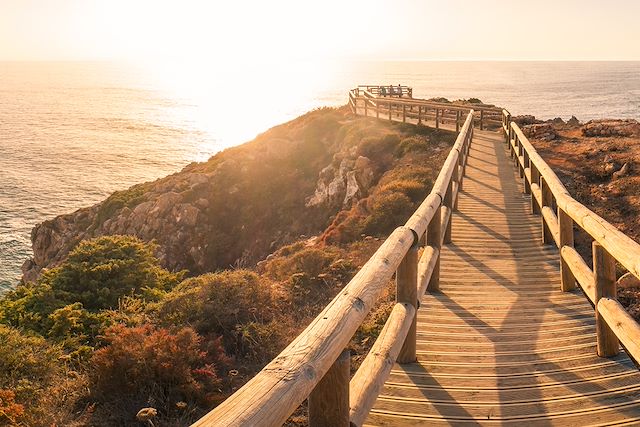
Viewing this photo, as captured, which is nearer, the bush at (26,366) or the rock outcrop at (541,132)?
the bush at (26,366)

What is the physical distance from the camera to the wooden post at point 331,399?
2.55 metres

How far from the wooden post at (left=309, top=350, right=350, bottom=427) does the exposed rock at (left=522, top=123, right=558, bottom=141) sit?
24368 mm

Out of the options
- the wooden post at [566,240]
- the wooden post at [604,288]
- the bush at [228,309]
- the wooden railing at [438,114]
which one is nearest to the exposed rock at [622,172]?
the wooden railing at [438,114]

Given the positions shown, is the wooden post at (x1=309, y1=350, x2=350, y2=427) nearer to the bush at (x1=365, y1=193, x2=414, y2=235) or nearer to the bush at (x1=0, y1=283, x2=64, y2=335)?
the bush at (x1=0, y1=283, x2=64, y2=335)

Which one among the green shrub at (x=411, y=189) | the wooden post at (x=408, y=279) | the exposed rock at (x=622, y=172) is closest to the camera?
the wooden post at (x=408, y=279)

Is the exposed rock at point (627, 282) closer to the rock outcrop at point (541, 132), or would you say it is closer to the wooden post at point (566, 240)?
the wooden post at point (566, 240)

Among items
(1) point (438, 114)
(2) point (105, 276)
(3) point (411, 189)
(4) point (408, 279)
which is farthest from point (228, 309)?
(1) point (438, 114)

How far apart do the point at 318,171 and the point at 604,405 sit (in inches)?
1039

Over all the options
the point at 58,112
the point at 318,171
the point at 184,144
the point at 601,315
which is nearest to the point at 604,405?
the point at 601,315

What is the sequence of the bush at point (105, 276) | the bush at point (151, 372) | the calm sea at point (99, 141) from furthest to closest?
the calm sea at point (99, 141)
the bush at point (105, 276)
the bush at point (151, 372)

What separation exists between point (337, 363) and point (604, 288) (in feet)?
10.7

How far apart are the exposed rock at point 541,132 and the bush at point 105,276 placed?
17696mm

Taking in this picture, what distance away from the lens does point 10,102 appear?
481 feet

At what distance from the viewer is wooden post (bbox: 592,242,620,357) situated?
4.77 metres
